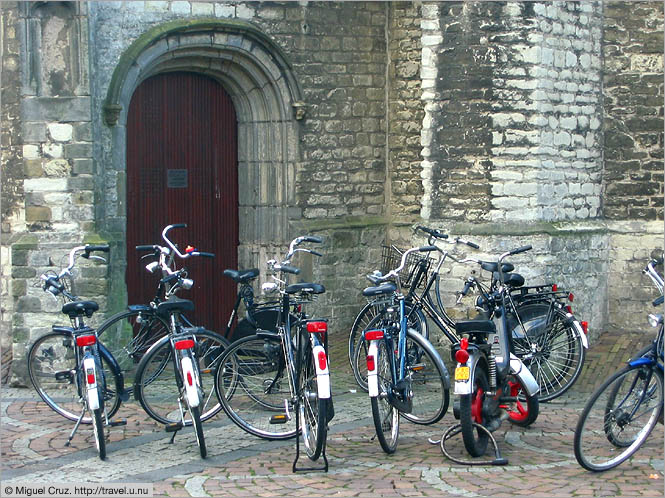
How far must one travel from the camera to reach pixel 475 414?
7.32 m

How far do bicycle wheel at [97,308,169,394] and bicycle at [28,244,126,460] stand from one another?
32cm

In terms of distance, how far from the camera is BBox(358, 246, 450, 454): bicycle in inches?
292

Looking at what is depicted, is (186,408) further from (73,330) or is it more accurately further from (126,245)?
(126,245)

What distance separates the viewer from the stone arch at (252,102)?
35.6ft

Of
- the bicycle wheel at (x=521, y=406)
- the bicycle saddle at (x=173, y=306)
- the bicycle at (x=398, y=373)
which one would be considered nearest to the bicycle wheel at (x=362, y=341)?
the bicycle at (x=398, y=373)

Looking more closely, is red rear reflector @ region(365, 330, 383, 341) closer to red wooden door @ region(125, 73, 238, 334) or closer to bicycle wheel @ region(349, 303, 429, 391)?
bicycle wheel @ region(349, 303, 429, 391)

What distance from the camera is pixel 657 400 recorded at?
22.8ft

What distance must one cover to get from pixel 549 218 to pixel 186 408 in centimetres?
478

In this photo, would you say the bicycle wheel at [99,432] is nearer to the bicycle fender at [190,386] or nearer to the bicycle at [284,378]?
the bicycle fender at [190,386]

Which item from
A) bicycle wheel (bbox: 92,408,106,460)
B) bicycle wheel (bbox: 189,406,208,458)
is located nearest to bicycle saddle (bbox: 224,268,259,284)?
bicycle wheel (bbox: 189,406,208,458)

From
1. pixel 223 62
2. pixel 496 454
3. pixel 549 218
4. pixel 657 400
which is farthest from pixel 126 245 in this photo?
pixel 657 400

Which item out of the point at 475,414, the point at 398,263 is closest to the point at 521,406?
the point at 475,414

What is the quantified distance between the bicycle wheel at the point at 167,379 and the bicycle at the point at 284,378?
7.3 inches

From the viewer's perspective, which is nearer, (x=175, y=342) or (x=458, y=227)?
(x=175, y=342)
